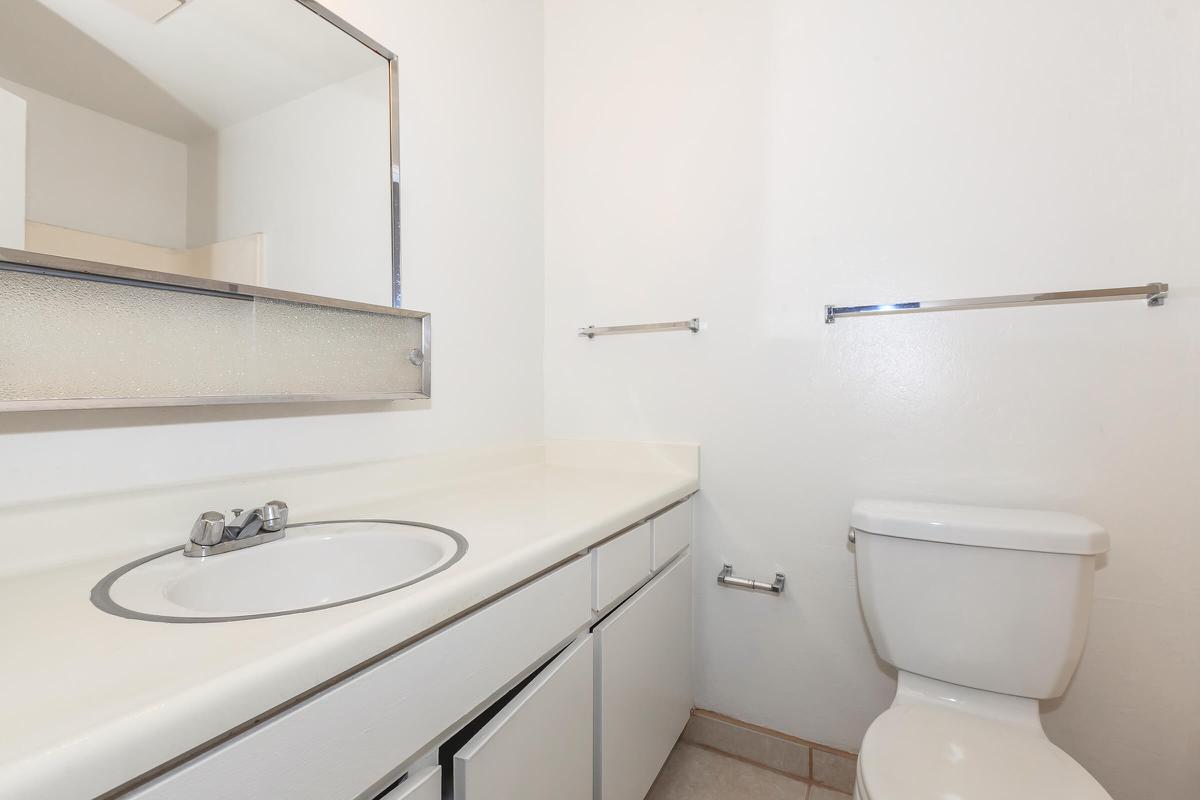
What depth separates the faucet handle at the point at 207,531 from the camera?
785mm

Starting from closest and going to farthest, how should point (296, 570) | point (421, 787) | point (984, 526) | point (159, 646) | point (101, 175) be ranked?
point (159, 646)
point (421, 787)
point (101, 175)
point (296, 570)
point (984, 526)

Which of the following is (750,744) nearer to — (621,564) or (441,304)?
(621,564)

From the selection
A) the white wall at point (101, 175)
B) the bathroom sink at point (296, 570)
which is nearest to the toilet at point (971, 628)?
the bathroom sink at point (296, 570)

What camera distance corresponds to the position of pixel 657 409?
159 cm

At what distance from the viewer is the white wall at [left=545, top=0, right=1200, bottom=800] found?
1110 mm

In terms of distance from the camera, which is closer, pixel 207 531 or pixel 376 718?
pixel 376 718

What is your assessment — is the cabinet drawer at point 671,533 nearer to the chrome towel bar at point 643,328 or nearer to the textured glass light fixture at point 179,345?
the chrome towel bar at point 643,328

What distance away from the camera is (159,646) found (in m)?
0.50

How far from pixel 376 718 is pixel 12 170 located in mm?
836

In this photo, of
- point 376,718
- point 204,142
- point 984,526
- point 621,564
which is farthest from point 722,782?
point 204,142

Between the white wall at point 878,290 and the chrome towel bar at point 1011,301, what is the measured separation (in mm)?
28

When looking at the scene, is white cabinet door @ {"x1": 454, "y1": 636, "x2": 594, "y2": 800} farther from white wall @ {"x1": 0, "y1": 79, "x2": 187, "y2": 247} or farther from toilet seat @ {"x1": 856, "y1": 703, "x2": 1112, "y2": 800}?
white wall @ {"x1": 0, "y1": 79, "x2": 187, "y2": 247}

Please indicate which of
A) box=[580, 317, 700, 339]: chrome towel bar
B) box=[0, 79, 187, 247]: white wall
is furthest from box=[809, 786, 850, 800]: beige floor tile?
box=[0, 79, 187, 247]: white wall

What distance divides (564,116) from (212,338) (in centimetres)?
131
